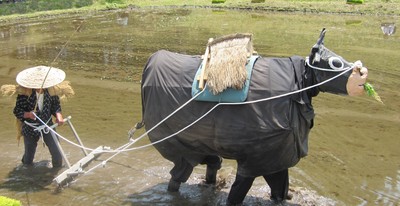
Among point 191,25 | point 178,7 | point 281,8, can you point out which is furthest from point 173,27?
point 178,7

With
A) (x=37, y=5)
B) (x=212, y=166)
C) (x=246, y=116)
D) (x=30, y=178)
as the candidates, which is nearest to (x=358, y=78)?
(x=246, y=116)

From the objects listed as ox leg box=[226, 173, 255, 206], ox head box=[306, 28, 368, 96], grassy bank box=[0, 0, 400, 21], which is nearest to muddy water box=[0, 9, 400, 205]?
ox leg box=[226, 173, 255, 206]

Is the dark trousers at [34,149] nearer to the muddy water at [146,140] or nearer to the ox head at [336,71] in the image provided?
the muddy water at [146,140]

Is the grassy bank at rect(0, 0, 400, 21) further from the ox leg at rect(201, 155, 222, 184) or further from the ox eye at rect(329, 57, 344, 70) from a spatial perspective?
the ox eye at rect(329, 57, 344, 70)

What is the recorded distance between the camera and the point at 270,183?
5379 millimetres

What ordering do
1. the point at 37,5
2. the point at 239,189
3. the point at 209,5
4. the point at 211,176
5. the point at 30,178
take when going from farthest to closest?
the point at 37,5 → the point at 209,5 → the point at 30,178 → the point at 211,176 → the point at 239,189

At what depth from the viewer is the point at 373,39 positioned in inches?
636

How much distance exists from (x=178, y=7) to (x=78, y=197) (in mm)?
26599

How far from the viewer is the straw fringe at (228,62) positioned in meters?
4.64

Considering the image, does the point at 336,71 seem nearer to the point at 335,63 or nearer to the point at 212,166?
the point at 335,63

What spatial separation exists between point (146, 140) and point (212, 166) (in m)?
2.17

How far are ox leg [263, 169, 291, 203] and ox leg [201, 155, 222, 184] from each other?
811mm

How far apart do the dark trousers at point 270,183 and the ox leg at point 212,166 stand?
630 millimetres

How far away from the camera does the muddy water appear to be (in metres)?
5.94
